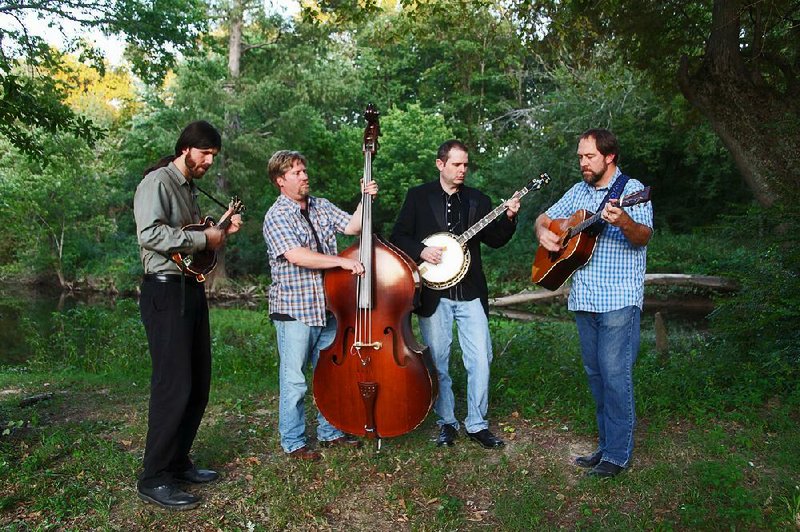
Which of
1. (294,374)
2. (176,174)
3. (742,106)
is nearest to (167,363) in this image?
(294,374)

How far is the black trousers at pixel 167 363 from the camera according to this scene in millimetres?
3604

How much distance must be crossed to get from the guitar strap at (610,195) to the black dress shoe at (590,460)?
147 centimetres

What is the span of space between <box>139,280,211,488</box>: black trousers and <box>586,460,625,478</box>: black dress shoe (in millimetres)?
2457

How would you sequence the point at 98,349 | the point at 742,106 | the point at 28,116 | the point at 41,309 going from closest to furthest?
the point at 28,116
the point at 742,106
the point at 98,349
the point at 41,309

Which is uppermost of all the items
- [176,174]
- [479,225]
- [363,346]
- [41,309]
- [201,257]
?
[176,174]

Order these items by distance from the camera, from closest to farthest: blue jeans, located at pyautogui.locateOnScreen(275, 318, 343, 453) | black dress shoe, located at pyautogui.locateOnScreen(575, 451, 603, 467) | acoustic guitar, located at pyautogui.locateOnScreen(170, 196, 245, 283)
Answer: acoustic guitar, located at pyautogui.locateOnScreen(170, 196, 245, 283) < black dress shoe, located at pyautogui.locateOnScreen(575, 451, 603, 467) < blue jeans, located at pyautogui.locateOnScreen(275, 318, 343, 453)

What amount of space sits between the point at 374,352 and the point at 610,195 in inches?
66.7

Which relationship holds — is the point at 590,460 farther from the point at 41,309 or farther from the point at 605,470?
the point at 41,309

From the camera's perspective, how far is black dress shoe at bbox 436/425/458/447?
14.9ft

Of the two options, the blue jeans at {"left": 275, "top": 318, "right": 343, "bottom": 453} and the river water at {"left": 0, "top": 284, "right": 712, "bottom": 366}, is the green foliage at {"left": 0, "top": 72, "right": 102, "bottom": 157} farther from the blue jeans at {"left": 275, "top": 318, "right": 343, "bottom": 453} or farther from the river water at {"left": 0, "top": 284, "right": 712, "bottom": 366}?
the river water at {"left": 0, "top": 284, "right": 712, "bottom": 366}

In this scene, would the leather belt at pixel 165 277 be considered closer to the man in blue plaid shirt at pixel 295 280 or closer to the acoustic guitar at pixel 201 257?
the acoustic guitar at pixel 201 257

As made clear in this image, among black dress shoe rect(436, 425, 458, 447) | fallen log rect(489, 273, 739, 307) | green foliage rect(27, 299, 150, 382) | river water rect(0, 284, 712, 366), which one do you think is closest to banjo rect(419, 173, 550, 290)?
black dress shoe rect(436, 425, 458, 447)

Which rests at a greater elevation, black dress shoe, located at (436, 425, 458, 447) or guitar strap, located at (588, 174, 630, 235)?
guitar strap, located at (588, 174, 630, 235)

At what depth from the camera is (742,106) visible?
250 inches
